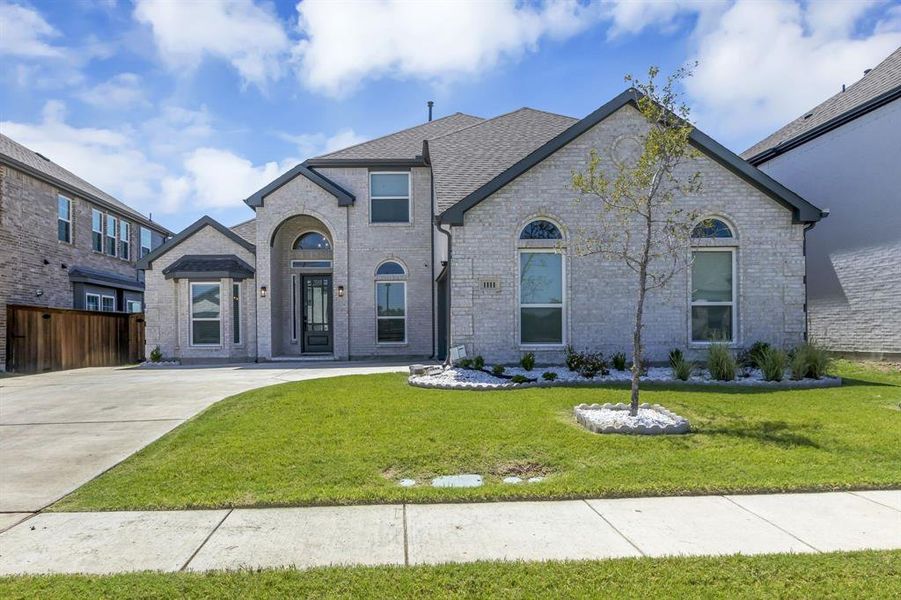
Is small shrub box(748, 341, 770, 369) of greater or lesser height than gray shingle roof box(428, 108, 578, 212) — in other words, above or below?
below

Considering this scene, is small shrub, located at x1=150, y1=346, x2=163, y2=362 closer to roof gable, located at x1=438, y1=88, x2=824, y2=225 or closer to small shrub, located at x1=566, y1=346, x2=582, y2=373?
roof gable, located at x1=438, y1=88, x2=824, y2=225

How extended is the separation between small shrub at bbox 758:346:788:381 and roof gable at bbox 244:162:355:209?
12.6 m

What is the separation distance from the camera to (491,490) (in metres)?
5.09

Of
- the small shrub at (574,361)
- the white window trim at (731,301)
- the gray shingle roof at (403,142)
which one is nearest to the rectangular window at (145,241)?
the gray shingle roof at (403,142)

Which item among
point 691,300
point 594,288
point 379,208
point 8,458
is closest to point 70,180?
point 379,208

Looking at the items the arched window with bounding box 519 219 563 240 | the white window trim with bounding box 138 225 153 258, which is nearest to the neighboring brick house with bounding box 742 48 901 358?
the arched window with bounding box 519 219 563 240

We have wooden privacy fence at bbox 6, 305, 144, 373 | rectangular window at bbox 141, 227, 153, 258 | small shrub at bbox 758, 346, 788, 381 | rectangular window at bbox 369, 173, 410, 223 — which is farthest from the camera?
rectangular window at bbox 141, 227, 153, 258

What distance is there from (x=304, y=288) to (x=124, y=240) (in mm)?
12044

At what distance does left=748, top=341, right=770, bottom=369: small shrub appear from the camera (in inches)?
460

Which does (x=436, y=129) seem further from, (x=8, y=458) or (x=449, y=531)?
(x=449, y=531)

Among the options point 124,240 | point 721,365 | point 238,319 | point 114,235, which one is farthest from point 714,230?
point 124,240

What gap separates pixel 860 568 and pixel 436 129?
19326 millimetres

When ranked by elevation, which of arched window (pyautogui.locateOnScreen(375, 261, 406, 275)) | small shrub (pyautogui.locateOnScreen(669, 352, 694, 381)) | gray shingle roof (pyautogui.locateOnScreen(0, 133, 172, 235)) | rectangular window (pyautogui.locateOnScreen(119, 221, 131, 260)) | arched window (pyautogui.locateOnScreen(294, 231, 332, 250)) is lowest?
small shrub (pyautogui.locateOnScreen(669, 352, 694, 381))

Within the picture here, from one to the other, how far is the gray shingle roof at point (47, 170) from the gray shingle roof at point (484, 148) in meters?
14.0
